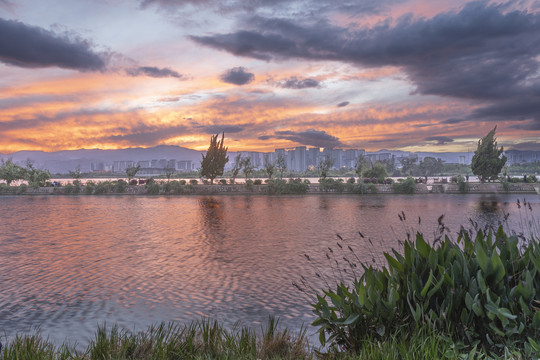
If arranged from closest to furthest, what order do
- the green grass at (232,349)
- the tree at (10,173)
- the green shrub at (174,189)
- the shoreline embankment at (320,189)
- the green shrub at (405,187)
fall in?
the green grass at (232,349)
the shoreline embankment at (320,189)
the green shrub at (405,187)
the green shrub at (174,189)
the tree at (10,173)

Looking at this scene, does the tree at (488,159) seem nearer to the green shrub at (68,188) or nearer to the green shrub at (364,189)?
the green shrub at (364,189)

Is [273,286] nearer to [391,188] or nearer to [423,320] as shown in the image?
[423,320]

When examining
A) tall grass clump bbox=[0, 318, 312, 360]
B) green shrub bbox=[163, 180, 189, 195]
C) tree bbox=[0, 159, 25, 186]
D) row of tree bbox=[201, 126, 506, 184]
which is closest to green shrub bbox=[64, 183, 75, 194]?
tree bbox=[0, 159, 25, 186]

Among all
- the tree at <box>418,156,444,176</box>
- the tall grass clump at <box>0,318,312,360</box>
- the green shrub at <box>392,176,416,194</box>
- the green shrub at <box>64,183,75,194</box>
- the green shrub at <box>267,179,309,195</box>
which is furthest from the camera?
the tree at <box>418,156,444,176</box>

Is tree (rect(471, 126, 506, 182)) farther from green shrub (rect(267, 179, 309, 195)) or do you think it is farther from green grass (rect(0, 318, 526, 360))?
green grass (rect(0, 318, 526, 360))

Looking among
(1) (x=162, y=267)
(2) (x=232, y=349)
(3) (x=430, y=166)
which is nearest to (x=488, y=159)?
(1) (x=162, y=267)

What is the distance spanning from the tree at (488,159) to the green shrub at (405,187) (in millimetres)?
12218

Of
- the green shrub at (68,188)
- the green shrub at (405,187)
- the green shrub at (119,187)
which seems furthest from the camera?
the green shrub at (119,187)

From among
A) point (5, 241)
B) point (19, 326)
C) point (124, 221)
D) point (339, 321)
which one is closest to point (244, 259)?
point (19, 326)

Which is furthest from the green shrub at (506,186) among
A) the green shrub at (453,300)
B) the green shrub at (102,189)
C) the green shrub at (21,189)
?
the green shrub at (21,189)

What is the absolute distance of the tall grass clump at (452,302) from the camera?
14.4 ft

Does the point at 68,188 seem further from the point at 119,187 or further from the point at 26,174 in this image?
the point at 26,174

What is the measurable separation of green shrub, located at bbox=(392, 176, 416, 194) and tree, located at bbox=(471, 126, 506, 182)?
12.2 meters

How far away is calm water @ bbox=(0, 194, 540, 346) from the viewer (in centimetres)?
779
